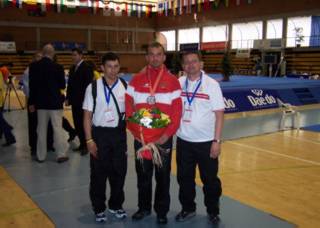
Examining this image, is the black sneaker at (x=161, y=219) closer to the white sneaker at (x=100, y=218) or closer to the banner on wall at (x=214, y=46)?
the white sneaker at (x=100, y=218)

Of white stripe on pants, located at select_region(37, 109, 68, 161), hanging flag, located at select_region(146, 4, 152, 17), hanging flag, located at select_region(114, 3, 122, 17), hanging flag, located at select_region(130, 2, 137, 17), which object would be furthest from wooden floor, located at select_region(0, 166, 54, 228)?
hanging flag, located at select_region(146, 4, 152, 17)

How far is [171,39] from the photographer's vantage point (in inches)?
1382

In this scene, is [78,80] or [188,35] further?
[188,35]

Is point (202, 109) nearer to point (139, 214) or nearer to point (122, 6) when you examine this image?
point (139, 214)

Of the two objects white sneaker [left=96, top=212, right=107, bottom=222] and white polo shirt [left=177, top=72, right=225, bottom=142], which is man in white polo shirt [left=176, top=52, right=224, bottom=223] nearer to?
white polo shirt [left=177, top=72, right=225, bottom=142]

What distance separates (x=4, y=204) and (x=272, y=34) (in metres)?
25.5

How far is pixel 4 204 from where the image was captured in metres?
3.53

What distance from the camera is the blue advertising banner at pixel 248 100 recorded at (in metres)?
9.72

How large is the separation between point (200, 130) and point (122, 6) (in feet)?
98.6

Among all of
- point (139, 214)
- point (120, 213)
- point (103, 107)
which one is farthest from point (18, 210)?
point (103, 107)

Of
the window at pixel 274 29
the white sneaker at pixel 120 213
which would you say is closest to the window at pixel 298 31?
the window at pixel 274 29

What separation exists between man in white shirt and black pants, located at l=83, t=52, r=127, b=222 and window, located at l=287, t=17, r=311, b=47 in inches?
906

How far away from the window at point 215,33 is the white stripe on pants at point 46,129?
2565cm

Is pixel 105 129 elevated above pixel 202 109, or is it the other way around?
pixel 202 109
